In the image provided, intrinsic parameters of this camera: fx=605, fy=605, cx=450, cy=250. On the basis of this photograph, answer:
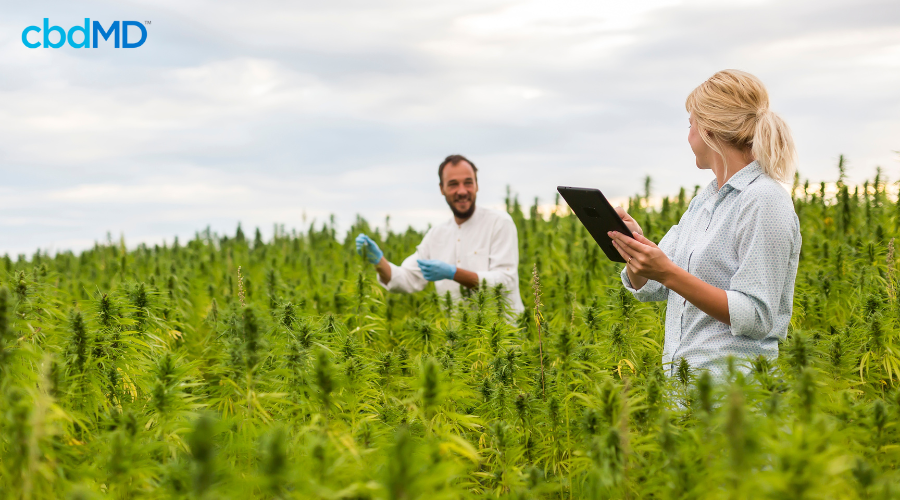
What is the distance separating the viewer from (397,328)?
18.4 feet

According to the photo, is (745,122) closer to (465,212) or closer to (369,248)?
(369,248)

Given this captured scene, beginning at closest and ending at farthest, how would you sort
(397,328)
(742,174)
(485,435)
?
(742,174) < (485,435) < (397,328)

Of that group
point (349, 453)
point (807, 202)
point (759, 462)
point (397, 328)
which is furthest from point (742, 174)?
point (807, 202)

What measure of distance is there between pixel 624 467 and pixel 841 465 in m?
0.67

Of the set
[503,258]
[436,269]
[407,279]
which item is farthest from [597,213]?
[407,279]

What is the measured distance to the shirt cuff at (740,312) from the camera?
8.52 feet

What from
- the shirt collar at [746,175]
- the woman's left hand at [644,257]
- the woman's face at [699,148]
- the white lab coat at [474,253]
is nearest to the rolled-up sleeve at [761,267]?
the shirt collar at [746,175]

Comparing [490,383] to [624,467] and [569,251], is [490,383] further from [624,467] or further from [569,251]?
[569,251]

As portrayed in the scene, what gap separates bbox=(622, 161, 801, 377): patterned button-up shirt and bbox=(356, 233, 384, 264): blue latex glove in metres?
3.24

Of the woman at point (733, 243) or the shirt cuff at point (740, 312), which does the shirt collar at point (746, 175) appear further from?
the shirt cuff at point (740, 312)

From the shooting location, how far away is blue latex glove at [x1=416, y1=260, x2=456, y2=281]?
5988mm

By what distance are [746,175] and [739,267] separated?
0.47 metres

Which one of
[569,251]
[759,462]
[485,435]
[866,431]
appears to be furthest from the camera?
[569,251]

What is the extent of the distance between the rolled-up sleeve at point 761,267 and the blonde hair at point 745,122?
256mm
